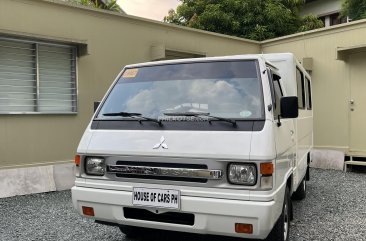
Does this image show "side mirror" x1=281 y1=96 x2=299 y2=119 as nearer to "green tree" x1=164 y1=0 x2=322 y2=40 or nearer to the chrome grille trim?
the chrome grille trim

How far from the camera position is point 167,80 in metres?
4.59

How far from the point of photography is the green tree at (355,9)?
18875mm

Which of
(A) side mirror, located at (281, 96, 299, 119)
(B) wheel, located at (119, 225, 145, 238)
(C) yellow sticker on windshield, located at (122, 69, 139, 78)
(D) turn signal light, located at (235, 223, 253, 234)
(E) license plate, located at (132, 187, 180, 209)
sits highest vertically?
(C) yellow sticker on windshield, located at (122, 69, 139, 78)

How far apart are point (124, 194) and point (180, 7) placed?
15.3m

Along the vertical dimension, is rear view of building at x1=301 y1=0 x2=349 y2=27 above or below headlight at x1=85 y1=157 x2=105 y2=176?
above

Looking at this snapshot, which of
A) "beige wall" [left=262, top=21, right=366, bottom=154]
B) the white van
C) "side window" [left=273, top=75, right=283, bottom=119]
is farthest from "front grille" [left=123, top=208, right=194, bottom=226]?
"beige wall" [left=262, top=21, right=366, bottom=154]

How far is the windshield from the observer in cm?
412

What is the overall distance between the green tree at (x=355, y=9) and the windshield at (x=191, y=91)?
53.7 ft

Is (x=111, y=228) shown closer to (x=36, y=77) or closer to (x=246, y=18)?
(x=36, y=77)

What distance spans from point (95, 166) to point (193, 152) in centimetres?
105

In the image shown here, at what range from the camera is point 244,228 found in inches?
140

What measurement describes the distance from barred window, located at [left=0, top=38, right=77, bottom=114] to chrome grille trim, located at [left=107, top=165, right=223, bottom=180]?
408cm

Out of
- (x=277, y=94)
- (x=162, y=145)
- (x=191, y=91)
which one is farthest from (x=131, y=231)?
(x=277, y=94)

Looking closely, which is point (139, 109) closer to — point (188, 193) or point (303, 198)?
point (188, 193)
